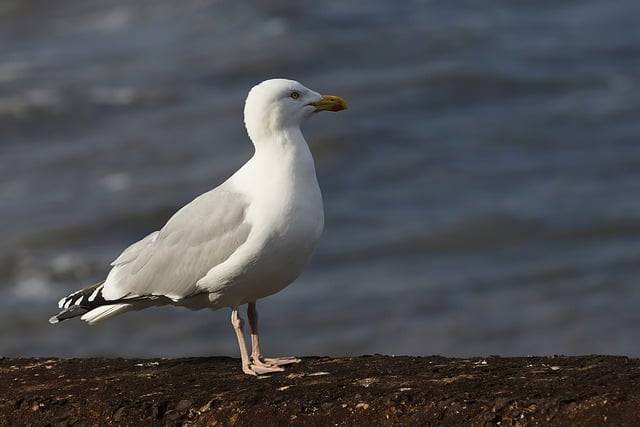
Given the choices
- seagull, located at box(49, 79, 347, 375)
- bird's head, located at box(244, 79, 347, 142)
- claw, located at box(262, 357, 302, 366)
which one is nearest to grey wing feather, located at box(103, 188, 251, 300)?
seagull, located at box(49, 79, 347, 375)

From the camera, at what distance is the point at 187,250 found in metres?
6.44

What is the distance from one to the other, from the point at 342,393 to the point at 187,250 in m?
1.29

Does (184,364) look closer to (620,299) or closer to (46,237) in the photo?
(620,299)

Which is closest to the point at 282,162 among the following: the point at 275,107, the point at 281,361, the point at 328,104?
the point at 275,107

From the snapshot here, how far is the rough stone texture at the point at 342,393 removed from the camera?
517 cm

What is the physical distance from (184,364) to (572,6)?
2196 centimetres

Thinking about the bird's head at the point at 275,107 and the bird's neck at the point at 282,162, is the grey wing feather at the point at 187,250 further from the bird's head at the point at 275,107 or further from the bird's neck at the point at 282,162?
the bird's head at the point at 275,107

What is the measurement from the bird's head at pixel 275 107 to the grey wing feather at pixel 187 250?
356 millimetres

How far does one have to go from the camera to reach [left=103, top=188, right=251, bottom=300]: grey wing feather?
20.5ft

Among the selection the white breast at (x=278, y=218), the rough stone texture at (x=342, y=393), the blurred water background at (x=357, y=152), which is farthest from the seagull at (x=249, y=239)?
the blurred water background at (x=357, y=152)

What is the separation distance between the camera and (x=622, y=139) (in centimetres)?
2058

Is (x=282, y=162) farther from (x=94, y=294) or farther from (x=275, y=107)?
(x=94, y=294)

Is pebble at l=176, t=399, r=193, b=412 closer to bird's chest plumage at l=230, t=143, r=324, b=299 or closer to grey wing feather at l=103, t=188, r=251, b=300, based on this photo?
bird's chest plumage at l=230, t=143, r=324, b=299

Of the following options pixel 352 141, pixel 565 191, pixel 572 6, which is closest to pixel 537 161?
pixel 565 191
